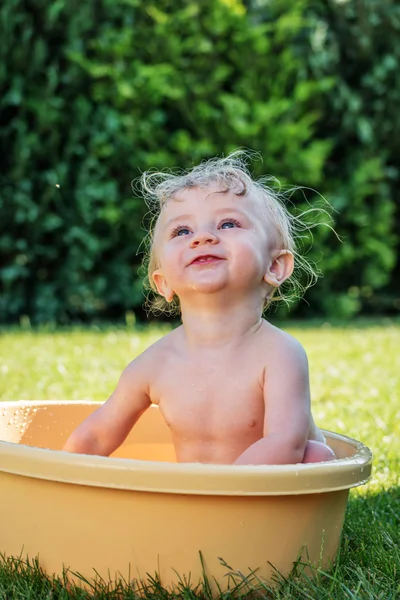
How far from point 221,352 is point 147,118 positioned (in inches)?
183

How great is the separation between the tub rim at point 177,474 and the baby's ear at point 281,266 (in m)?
0.55

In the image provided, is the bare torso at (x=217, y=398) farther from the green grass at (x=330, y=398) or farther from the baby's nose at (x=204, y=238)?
the green grass at (x=330, y=398)

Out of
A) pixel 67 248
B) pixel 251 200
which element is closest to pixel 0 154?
pixel 67 248

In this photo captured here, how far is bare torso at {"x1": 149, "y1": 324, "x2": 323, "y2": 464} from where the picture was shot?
77.4 inches

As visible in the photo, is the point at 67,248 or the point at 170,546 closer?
the point at 170,546

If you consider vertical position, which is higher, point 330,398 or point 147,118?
point 147,118

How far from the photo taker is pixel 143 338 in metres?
5.38

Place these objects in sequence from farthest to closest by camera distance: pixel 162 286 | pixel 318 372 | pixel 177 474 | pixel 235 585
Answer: pixel 318 372 < pixel 162 286 < pixel 235 585 < pixel 177 474

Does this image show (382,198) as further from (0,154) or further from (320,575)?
(320,575)

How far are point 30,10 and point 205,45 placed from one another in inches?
46.4

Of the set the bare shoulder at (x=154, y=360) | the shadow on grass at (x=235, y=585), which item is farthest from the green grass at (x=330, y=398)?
the bare shoulder at (x=154, y=360)

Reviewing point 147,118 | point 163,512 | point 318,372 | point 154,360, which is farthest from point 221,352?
point 147,118

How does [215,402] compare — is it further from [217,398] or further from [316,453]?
[316,453]

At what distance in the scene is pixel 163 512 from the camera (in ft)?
5.41
